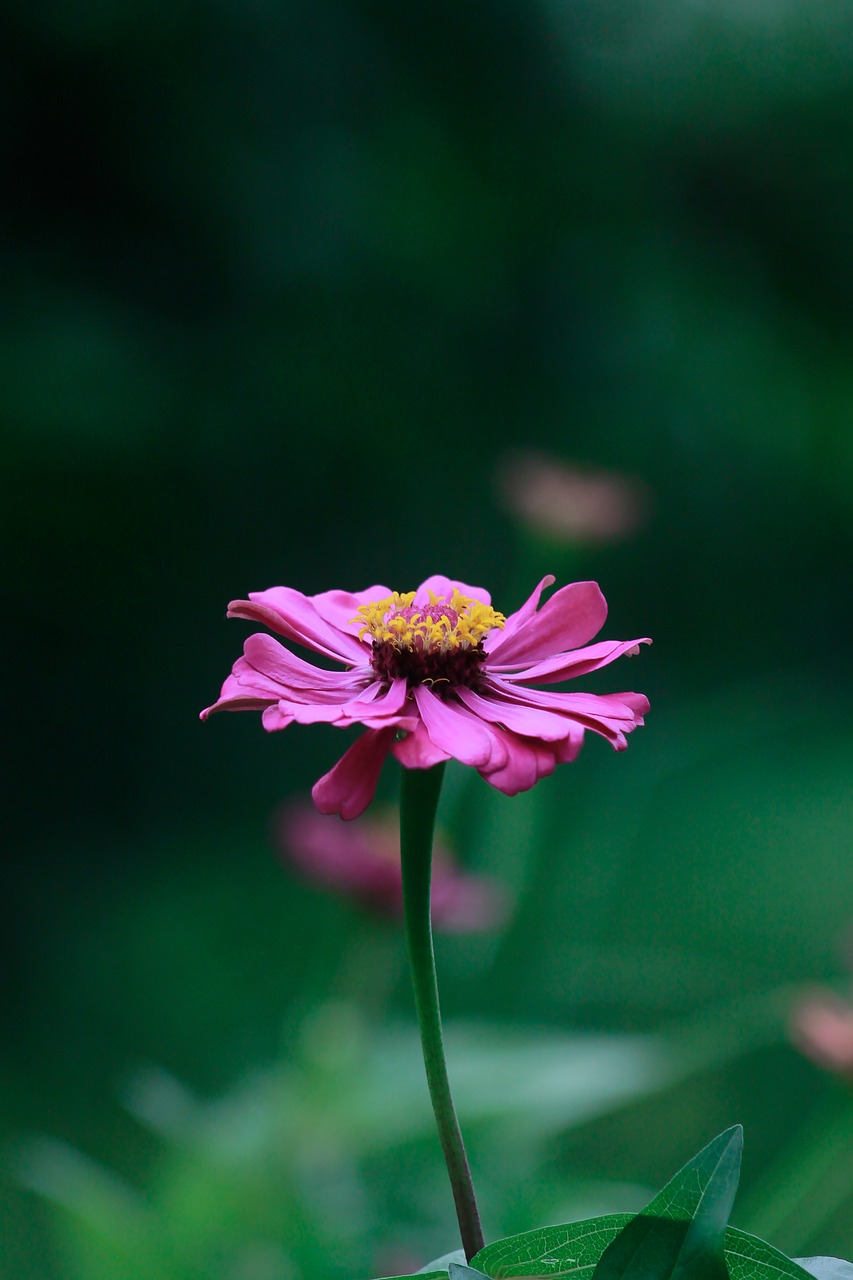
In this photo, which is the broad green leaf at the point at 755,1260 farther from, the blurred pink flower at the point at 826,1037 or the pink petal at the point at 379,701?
the blurred pink flower at the point at 826,1037

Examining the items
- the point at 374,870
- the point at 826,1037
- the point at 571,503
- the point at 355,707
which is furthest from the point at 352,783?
the point at 571,503

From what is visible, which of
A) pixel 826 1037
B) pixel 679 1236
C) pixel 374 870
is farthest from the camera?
pixel 374 870

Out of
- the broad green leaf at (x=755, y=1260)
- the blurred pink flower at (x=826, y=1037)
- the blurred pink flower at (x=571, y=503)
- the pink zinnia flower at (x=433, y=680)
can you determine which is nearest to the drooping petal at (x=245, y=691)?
the pink zinnia flower at (x=433, y=680)

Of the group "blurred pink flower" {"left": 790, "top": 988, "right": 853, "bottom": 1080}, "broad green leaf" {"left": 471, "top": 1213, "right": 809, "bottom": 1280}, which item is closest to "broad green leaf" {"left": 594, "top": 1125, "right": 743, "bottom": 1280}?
"broad green leaf" {"left": 471, "top": 1213, "right": 809, "bottom": 1280}

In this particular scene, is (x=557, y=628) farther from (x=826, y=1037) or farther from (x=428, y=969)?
(x=826, y=1037)

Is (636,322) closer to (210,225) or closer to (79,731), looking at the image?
(210,225)

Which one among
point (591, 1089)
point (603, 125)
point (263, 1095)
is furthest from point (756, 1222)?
point (603, 125)

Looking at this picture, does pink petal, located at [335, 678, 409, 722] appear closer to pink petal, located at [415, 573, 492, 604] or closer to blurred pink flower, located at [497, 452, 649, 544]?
pink petal, located at [415, 573, 492, 604]
